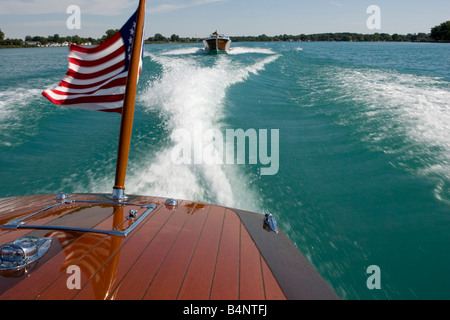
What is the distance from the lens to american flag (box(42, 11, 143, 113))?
2.17 m

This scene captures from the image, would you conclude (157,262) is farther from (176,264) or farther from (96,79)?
(96,79)

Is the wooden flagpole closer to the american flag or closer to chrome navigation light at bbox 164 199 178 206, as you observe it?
the american flag

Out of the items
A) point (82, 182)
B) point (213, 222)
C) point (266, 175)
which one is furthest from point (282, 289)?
point (82, 182)

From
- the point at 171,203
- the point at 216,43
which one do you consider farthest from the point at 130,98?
the point at 216,43

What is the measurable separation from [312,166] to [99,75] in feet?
10.3

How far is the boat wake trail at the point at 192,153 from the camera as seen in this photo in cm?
375

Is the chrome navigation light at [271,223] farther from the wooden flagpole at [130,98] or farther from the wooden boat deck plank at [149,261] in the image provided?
the wooden flagpole at [130,98]

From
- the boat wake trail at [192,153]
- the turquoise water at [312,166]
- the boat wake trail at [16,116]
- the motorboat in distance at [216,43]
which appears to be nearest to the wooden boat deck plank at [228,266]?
the turquoise water at [312,166]

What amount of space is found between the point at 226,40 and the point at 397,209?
78.9 ft

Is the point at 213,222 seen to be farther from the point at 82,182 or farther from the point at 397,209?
the point at 82,182

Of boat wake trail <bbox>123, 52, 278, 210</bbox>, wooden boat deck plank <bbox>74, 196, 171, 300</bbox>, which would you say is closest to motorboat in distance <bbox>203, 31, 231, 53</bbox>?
boat wake trail <bbox>123, 52, 278, 210</bbox>

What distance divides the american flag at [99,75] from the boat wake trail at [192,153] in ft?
5.55

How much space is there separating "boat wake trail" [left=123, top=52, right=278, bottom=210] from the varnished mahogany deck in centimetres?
180

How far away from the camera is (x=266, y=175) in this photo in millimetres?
4098
